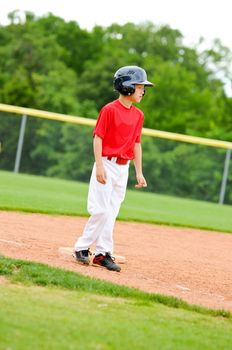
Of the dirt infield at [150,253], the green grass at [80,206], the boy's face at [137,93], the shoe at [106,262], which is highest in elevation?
the boy's face at [137,93]

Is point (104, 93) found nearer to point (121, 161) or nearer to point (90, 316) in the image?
point (121, 161)

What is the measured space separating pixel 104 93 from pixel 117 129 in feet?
140

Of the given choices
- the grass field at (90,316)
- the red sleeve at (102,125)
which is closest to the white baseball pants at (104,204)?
the red sleeve at (102,125)

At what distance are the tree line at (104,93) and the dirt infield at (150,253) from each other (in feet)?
35.0

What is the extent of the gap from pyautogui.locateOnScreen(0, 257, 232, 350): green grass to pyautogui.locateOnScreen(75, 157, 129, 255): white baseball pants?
903mm

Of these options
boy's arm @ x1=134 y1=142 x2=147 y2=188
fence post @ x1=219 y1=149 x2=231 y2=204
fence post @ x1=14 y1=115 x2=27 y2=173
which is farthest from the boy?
fence post @ x1=219 y1=149 x2=231 y2=204

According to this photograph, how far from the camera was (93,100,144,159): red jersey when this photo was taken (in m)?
7.36

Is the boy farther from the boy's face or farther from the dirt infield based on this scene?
the dirt infield

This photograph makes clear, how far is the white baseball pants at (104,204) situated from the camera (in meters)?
7.40

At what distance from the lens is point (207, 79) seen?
202 feet

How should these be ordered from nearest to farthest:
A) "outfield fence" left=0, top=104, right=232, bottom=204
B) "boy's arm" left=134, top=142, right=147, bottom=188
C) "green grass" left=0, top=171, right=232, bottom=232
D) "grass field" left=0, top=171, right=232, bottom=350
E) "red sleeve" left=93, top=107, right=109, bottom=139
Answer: "grass field" left=0, top=171, right=232, bottom=350
"red sleeve" left=93, top=107, right=109, bottom=139
"boy's arm" left=134, top=142, right=147, bottom=188
"green grass" left=0, top=171, right=232, bottom=232
"outfield fence" left=0, top=104, right=232, bottom=204

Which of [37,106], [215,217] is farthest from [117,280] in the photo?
[37,106]

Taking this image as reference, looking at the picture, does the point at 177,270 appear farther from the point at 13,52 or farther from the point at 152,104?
the point at 13,52

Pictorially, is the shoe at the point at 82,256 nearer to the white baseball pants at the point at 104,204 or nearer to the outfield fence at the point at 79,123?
the white baseball pants at the point at 104,204
